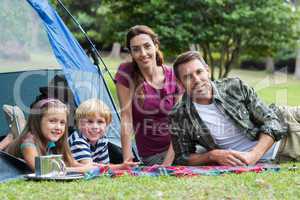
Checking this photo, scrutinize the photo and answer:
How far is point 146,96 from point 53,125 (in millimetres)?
824

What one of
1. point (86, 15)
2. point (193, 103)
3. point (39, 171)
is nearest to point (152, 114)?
point (193, 103)

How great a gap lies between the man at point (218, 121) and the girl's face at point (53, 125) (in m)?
0.80

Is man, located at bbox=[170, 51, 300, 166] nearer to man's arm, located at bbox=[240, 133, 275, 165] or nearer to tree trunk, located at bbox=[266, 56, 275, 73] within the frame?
man's arm, located at bbox=[240, 133, 275, 165]

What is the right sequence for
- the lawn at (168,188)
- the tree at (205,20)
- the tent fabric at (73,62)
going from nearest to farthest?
the lawn at (168,188) → the tent fabric at (73,62) → the tree at (205,20)

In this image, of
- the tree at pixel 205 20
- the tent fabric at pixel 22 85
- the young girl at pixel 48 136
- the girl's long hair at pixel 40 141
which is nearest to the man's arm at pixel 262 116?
the young girl at pixel 48 136

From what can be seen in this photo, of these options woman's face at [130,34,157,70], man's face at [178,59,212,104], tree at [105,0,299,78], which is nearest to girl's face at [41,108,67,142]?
woman's face at [130,34,157,70]

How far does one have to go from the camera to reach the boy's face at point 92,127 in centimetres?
445

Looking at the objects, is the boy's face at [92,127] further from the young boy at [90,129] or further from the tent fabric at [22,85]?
the tent fabric at [22,85]

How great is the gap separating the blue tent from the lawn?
52.5 inches

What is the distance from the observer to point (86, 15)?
60.0ft

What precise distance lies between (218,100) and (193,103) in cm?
18

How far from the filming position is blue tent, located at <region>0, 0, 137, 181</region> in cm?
478

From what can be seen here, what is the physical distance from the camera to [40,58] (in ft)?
18.6

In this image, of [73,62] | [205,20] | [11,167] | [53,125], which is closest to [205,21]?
[205,20]
